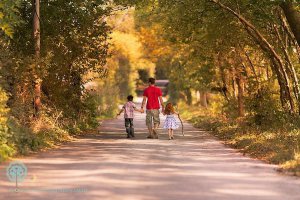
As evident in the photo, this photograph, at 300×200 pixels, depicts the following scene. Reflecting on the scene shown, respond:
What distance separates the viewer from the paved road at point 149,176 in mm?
8945

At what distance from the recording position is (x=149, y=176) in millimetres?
10641

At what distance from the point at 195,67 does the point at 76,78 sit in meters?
10.2

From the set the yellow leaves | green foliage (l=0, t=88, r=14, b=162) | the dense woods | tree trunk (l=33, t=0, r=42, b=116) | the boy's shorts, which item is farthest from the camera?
the yellow leaves

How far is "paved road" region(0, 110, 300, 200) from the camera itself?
895 cm

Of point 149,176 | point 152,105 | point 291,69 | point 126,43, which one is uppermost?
point 126,43

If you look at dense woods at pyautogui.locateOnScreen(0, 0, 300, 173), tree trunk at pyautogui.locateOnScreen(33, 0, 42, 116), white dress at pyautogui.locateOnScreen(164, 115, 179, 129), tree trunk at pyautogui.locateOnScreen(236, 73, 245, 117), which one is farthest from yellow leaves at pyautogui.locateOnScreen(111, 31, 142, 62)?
white dress at pyautogui.locateOnScreen(164, 115, 179, 129)

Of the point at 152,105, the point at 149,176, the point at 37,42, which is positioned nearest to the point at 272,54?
the point at 152,105

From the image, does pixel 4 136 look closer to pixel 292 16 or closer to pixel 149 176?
pixel 149 176

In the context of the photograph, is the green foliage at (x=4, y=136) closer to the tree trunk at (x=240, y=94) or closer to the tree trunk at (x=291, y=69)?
the tree trunk at (x=291, y=69)

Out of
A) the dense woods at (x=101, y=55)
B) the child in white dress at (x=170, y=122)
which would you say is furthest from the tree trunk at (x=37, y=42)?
the child in white dress at (x=170, y=122)

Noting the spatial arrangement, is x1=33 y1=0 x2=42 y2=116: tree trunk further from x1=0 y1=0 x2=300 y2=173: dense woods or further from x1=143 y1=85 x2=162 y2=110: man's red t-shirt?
x1=143 y1=85 x2=162 y2=110: man's red t-shirt

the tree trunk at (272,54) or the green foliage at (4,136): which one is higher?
the tree trunk at (272,54)

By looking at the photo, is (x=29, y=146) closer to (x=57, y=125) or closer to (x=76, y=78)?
(x=57, y=125)

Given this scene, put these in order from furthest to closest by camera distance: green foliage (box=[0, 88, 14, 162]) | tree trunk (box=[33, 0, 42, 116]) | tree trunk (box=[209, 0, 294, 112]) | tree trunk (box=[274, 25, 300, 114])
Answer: tree trunk (box=[274, 25, 300, 114])
tree trunk (box=[33, 0, 42, 116])
tree trunk (box=[209, 0, 294, 112])
green foliage (box=[0, 88, 14, 162])
